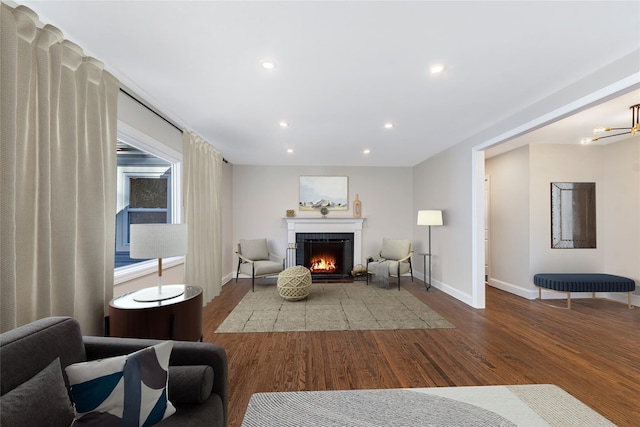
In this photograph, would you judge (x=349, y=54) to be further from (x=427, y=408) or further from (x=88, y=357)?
(x=427, y=408)

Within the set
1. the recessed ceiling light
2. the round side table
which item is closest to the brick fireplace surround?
the round side table

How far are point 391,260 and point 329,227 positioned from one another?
148 centimetres

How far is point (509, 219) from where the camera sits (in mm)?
4758

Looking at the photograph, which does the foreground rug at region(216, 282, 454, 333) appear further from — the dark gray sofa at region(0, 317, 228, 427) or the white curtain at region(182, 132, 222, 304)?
the dark gray sofa at region(0, 317, 228, 427)

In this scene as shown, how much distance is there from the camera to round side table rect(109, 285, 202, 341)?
1.77 meters

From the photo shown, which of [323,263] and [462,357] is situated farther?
[323,263]

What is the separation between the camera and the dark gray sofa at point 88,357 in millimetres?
997

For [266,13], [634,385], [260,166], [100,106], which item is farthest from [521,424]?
[260,166]

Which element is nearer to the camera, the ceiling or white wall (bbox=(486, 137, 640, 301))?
the ceiling

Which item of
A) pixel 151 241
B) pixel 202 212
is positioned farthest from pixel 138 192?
pixel 151 241

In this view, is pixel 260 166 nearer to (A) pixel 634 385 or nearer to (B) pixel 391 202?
(B) pixel 391 202

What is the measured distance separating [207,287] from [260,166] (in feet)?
9.63

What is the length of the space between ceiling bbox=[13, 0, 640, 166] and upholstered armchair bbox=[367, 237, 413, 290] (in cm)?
261

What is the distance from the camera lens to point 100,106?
1.99 metres
